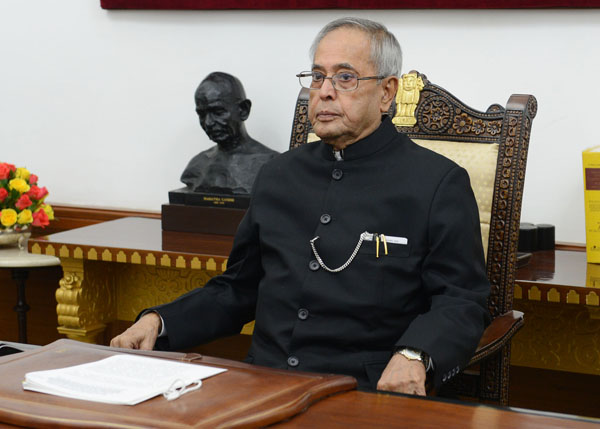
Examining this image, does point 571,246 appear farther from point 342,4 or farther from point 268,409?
point 268,409

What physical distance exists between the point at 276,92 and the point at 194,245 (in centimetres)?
82

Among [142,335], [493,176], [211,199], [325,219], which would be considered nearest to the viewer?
[142,335]

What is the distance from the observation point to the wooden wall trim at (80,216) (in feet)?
12.8

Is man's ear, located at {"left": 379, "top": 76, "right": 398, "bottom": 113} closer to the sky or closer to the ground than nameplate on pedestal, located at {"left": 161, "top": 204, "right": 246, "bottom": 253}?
A: closer to the sky

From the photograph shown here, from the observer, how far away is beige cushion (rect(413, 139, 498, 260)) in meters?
2.41

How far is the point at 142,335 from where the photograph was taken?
77.8 inches

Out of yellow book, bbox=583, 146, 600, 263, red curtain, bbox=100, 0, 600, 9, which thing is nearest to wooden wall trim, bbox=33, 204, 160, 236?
red curtain, bbox=100, 0, 600, 9

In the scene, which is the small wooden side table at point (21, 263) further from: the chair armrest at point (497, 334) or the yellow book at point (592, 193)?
the yellow book at point (592, 193)

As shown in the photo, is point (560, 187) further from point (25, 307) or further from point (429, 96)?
point (25, 307)

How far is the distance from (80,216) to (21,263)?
54 cm

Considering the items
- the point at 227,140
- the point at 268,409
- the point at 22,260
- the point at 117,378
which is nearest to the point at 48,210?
the point at 22,260

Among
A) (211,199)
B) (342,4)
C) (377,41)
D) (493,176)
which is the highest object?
(342,4)

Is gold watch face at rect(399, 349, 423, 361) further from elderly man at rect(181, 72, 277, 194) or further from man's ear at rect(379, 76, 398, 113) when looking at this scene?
elderly man at rect(181, 72, 277, 194)

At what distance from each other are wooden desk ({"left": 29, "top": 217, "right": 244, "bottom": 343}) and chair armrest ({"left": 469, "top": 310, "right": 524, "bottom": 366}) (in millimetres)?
1031
